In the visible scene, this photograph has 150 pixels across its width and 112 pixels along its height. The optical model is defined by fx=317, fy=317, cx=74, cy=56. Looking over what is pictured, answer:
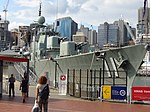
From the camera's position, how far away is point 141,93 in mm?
20688

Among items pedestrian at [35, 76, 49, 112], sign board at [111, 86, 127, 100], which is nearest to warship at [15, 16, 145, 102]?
sign board at [111, 86, 127, 100]

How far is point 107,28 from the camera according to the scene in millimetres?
50438

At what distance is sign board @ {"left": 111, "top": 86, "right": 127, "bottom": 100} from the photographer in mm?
21267

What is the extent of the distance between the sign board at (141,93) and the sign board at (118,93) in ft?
2.15

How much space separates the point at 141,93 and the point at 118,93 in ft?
5.21

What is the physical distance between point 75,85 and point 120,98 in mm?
5994

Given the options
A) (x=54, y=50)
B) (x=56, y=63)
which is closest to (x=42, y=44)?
(x=54, y=50)

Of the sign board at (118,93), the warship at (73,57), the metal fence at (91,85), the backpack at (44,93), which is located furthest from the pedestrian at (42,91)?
the metal fence at (91,85)

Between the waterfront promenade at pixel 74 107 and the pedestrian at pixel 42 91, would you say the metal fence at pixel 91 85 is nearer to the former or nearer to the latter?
the waterfront promenade at pixel 74 107

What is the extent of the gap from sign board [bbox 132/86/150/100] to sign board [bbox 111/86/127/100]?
2.15 feet

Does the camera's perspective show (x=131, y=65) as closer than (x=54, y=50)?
Yes

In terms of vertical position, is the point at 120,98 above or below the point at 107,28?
below

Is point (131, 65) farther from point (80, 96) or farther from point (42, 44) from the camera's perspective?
point (42, 44)

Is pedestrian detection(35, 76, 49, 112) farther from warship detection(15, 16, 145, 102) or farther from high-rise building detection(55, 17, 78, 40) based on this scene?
high-rise building detection(55, 17, 78, 40)
